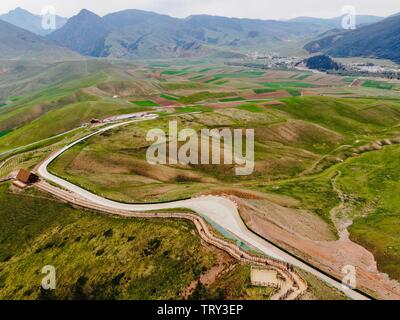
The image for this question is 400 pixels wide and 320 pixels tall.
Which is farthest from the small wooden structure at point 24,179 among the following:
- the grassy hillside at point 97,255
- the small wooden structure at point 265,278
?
the small wooden structure at point 265,278

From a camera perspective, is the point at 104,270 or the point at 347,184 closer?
the point at 104,270

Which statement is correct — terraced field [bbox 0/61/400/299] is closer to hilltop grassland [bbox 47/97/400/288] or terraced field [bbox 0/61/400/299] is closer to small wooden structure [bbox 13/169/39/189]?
hilltop grassland [bbox 47/97/400/288]

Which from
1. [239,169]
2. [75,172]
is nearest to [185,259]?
[75,172]

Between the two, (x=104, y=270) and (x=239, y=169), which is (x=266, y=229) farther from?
(x=239, y=169)

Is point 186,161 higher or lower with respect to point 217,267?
lower

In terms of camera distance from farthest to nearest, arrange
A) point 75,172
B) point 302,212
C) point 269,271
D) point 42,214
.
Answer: point 75,172, point 302,212, point 42,214, point 269,271

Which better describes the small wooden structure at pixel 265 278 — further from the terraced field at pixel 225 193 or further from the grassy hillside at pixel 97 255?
the grassy hillside at pixel 97 255

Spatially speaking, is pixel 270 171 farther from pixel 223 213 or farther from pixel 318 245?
pixel 318 245

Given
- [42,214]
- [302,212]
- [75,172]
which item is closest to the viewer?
[42,214]
